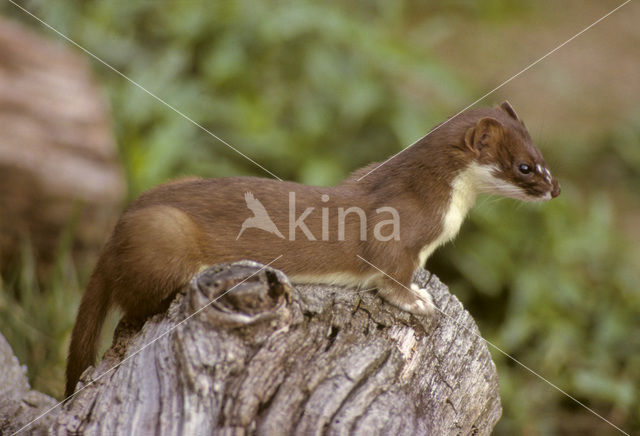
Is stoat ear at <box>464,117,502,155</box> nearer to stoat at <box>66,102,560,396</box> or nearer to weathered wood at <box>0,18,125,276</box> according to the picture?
stoat at <box>66,102,560,396</box>

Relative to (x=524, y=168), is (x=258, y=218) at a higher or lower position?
lower

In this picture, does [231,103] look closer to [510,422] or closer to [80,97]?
[80,97]

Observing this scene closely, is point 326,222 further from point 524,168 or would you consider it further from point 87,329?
point 87,329

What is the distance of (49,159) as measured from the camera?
210 inches

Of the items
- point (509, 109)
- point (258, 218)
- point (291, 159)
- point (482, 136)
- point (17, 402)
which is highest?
point (509, 109)

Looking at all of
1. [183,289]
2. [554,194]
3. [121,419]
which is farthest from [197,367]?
[554,194]

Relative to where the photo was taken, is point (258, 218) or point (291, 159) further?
point (291, 159)

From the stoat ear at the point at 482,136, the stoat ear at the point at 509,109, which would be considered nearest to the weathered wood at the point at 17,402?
the stoat ear at the point at 482,136

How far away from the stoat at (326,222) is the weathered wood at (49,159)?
2.28 meters

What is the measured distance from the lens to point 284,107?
277 inches

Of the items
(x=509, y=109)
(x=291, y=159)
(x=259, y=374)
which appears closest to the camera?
(x=259, y=374)

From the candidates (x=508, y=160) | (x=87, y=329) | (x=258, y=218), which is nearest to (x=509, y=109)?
(x=508, y=160)

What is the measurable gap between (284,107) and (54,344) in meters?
3.22

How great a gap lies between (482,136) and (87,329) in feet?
5.93
